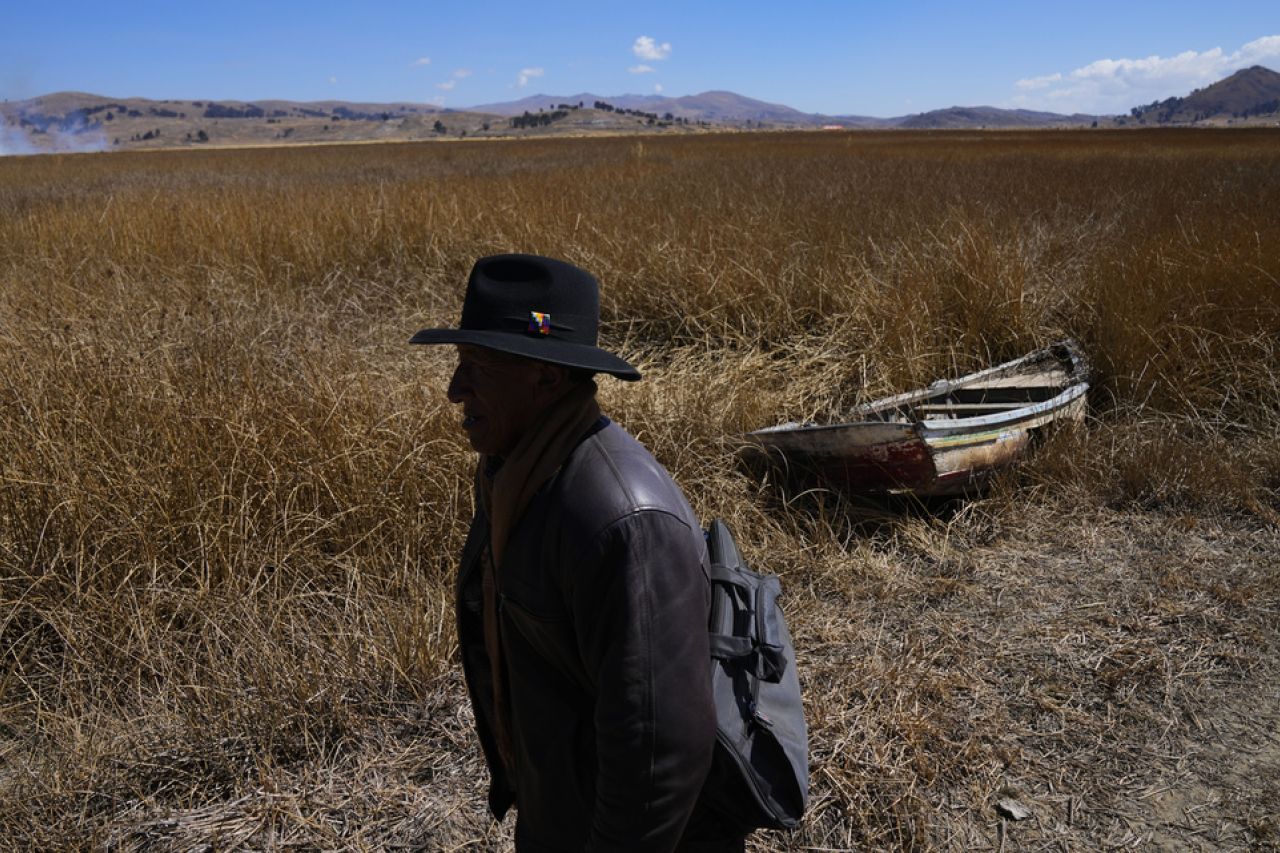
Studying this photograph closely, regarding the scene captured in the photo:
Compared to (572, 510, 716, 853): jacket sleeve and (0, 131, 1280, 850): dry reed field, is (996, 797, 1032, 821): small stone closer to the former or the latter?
(0, 131, 1280, 850): dry reed field

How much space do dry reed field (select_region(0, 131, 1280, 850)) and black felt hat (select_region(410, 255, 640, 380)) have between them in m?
1.73

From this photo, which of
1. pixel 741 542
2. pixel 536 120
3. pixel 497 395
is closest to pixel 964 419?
pixel 741 542

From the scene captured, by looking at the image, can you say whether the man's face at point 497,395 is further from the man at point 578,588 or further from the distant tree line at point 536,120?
the distant tree line at point 536,120

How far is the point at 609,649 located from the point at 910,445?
335 centimetres

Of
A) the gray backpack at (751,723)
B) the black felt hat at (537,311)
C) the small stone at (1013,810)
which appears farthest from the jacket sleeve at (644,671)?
the small stone at (1013,810)

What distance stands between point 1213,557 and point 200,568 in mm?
4473

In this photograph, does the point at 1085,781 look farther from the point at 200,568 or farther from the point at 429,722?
the point at 200,568

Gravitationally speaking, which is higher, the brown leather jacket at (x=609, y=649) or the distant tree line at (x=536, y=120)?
the distant tree line at (x=536, y=120)

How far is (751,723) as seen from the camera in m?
1.36

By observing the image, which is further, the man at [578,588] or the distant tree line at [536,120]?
the distant tree line at [536,120]

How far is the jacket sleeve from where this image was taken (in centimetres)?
114

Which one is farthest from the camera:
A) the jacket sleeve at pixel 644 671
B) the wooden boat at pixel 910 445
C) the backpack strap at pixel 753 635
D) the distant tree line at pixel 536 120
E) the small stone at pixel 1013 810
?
the distant tree line at pixel 536 120

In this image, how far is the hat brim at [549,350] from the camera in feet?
3.92

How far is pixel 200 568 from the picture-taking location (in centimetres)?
337
